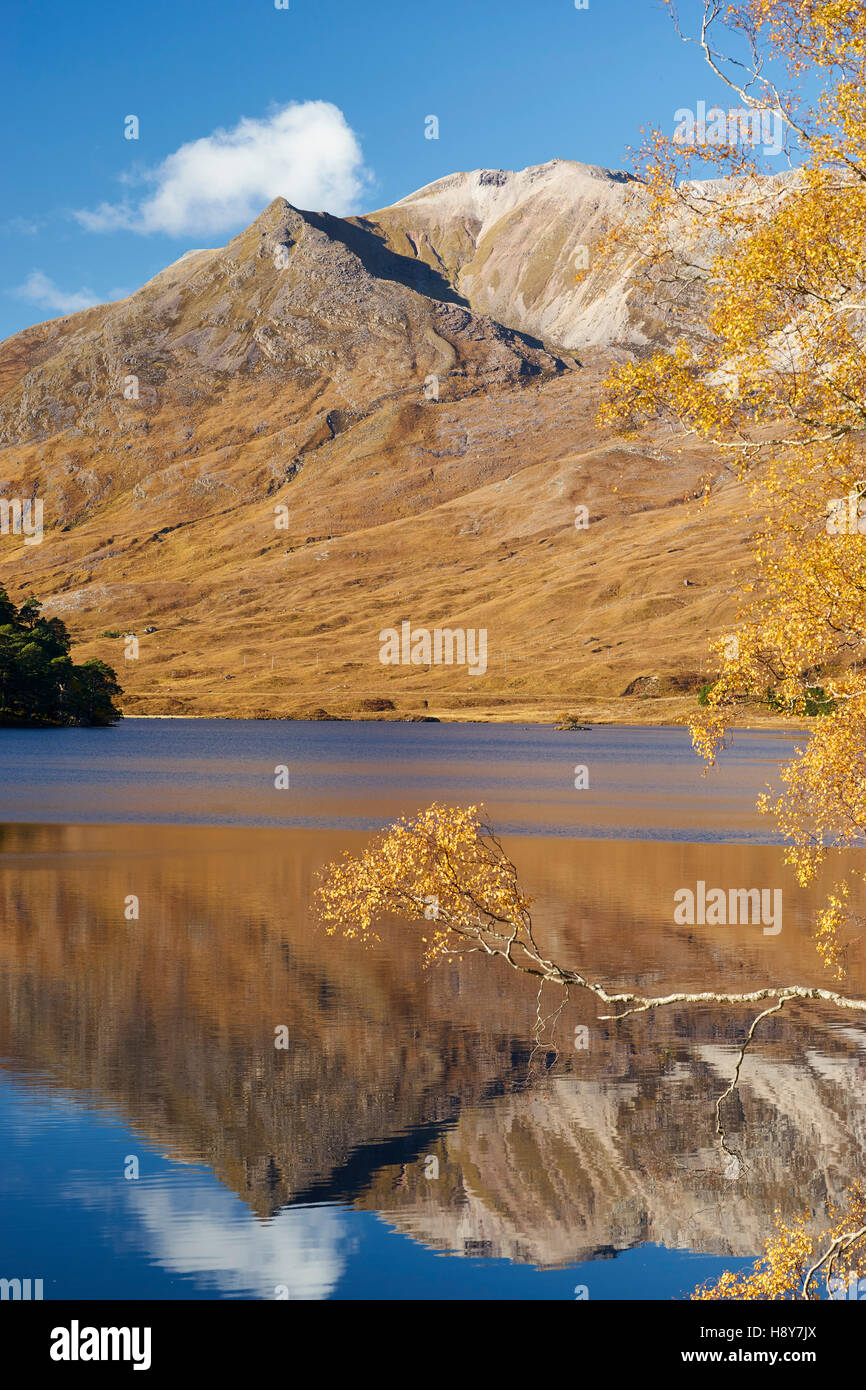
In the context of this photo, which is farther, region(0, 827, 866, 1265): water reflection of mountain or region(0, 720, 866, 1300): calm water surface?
region(0, 827, 866, 1265): water reflection of mountain

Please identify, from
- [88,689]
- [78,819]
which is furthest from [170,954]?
[88,689]

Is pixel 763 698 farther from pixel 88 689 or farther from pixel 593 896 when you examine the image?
pixel 88 689

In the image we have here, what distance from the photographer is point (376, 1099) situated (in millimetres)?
22031

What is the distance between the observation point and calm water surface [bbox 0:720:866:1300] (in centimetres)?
1670

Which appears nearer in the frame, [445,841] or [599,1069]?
[445,841]

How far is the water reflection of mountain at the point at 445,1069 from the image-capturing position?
18297 mm

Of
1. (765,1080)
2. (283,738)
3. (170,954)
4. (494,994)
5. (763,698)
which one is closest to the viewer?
(763,698)

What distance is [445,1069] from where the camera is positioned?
941 inches

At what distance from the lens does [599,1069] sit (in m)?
24.0

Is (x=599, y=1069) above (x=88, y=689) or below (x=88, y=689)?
below

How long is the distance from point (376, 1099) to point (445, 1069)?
2.23m

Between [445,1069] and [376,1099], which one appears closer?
[376,1099]

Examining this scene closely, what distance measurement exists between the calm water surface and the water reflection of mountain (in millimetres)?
68

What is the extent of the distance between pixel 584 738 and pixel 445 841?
14417cm
